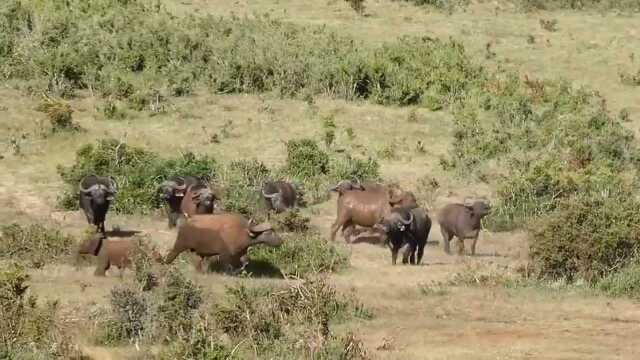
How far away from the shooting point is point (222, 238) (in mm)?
16781

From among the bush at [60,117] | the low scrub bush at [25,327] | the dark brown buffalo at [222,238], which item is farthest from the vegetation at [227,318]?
the bush at [60,117]

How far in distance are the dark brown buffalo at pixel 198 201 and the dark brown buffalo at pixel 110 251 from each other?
9.85 feet

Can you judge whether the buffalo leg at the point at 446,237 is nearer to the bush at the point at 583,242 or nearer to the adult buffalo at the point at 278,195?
the adult buffalo at the point at 278,195

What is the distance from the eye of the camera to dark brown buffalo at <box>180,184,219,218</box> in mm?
19641

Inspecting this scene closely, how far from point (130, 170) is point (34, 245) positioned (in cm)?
612

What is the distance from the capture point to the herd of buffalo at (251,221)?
16.8 metres

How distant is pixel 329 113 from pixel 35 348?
58.0 ft

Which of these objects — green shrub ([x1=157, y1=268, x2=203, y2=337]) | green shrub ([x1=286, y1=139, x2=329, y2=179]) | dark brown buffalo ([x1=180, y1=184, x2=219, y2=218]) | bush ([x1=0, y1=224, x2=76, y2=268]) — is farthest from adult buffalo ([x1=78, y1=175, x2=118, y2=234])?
green shrub ([x1=157, y1=268, x2=203, y2=337])

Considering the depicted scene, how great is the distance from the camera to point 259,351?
12352mm

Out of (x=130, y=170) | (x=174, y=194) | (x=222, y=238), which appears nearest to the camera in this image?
(x=222, y=238)

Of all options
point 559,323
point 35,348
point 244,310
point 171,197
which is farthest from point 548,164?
point 35,348

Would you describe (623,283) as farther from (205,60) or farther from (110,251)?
(205,60)

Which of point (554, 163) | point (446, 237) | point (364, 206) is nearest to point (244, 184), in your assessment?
point (364, 206)

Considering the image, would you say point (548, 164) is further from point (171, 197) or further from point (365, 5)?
point (365, 5)
